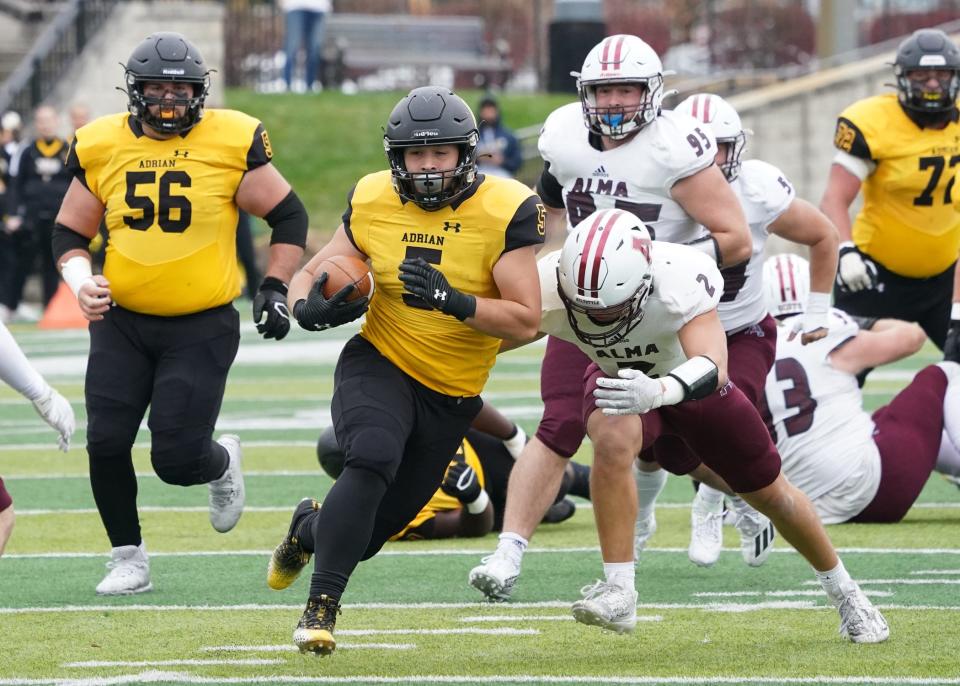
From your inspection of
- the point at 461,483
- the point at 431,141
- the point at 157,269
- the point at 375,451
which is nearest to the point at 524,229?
the point at 431,141

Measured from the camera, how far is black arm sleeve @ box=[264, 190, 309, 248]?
617 cm

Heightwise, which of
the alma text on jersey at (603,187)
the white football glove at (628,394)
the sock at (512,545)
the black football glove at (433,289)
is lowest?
the sock at (512,545)

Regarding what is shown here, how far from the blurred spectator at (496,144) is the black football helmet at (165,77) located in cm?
1083

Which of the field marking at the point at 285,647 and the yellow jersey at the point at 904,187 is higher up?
the yellow jersey at the point at 904,187

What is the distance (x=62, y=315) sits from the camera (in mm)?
15359

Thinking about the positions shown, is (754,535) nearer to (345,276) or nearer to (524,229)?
(524,229)

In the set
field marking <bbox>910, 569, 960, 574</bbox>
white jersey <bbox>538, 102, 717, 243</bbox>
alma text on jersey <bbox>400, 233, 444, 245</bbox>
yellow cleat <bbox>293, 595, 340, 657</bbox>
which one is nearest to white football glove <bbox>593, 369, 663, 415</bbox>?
alma text on jersey <bbox>400, 233, 444, 245</bbox>

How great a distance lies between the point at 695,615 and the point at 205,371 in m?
1.76

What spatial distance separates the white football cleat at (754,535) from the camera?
20.1 ft

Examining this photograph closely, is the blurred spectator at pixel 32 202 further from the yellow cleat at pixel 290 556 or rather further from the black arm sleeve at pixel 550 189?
the yellow cleat at pixel 290 556

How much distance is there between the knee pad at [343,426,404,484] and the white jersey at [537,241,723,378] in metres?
0.60

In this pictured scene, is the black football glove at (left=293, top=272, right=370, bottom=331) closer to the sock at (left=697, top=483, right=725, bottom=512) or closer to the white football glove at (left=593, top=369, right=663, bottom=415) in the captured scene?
the white football glove at (left=593, top=369, right=663, bottom=415)

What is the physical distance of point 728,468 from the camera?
4945 mm

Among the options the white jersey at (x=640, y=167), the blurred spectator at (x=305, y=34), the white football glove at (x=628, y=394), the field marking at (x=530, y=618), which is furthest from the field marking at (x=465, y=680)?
the blurred spectator at (x=305, y=34)
